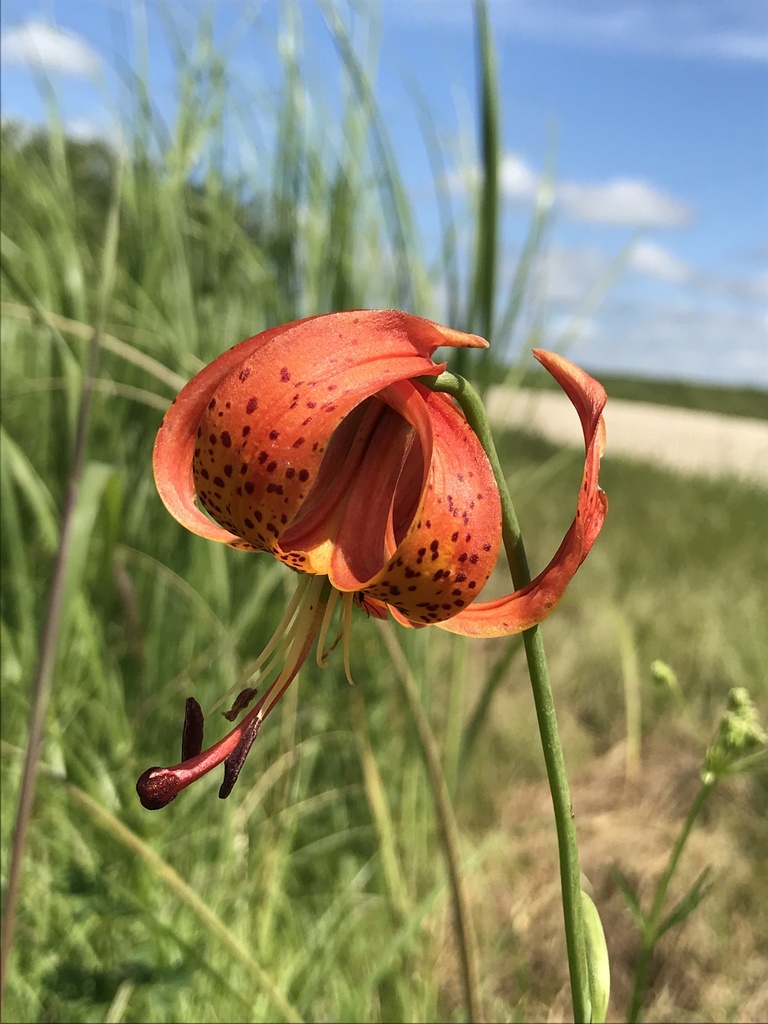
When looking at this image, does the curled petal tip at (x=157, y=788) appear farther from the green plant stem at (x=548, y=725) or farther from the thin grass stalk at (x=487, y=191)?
the thin grass stalk at (x=487, y=191)

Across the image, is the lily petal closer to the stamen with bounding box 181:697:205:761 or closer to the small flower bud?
the stamen with bounding box 181:697:205:761

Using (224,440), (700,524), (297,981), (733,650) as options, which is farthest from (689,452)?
(224,440)

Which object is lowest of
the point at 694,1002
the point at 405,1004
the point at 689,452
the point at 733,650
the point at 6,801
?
the point at 689,452

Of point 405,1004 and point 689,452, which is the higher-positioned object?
point 405,1004

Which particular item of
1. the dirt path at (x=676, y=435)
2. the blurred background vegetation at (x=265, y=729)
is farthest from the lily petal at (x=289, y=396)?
the dirt path at (x=676, y=435)

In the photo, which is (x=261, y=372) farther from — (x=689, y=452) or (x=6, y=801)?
(x=689, y=452)

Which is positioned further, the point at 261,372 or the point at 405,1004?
the point at 405,1004

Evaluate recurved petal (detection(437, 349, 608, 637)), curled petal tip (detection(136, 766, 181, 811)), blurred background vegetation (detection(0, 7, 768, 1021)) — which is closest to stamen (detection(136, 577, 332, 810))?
curled petal tip (detection(136, 766, 181, 811))
